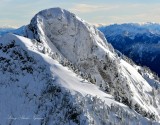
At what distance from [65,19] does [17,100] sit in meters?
49.9

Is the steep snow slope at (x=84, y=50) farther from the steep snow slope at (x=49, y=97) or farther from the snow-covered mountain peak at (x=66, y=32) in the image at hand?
the steep snow slope at (x=49, y=97)

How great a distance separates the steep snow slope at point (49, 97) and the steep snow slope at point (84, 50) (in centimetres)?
2566

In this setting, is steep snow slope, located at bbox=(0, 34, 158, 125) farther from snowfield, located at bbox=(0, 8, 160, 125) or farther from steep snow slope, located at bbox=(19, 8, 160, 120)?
steep snow slope, located at bbox=(19, 8, 160, 120)

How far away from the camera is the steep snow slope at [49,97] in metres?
65.5

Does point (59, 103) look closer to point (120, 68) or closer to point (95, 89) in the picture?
point (95, 89)

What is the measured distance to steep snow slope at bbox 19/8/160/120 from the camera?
108250mm

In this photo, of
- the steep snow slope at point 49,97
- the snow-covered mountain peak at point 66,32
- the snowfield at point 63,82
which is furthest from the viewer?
the snow-covered mountain peak at point 66,32

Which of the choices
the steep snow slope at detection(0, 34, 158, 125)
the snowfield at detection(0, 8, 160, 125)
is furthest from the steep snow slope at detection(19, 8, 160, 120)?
the steep snow slope at detection(0, 34, 158, 125)

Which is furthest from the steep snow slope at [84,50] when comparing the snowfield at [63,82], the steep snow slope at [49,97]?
the steep snow slope at [49,97]

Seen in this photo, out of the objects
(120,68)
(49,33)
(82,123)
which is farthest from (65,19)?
(82,123)

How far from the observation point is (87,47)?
11356cm

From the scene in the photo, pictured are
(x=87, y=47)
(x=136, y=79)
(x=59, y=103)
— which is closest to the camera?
(x=59, y=103)

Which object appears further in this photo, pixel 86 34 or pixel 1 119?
pixel 86 34

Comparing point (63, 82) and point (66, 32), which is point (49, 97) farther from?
point (66, 32)
